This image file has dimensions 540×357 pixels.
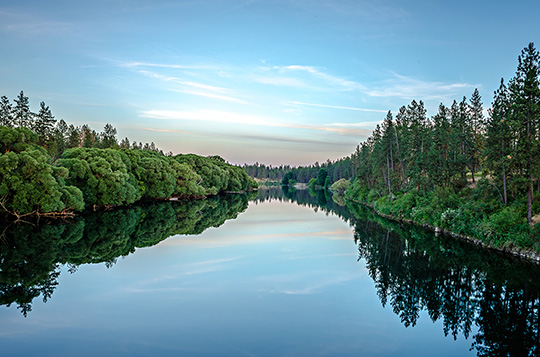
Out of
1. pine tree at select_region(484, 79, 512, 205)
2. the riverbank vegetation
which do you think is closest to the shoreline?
the riverbank vegetation

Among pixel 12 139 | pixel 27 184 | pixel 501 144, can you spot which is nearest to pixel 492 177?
pixel 501 144

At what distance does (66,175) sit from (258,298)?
3539 cm

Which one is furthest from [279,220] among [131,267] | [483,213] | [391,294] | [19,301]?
[19,301]

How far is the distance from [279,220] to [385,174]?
2747cm

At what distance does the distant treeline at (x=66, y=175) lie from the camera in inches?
1483

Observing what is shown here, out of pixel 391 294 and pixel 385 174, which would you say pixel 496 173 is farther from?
pixel 385 174

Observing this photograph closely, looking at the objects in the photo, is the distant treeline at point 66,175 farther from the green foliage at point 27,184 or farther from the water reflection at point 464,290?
the water reflection at point 464,290

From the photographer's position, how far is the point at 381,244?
31.4m

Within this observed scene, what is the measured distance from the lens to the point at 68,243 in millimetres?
28250

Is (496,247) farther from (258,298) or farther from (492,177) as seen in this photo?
(258,298)

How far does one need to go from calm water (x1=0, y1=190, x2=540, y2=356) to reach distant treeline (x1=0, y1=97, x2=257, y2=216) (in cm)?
722

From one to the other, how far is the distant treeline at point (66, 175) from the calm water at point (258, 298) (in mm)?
7223

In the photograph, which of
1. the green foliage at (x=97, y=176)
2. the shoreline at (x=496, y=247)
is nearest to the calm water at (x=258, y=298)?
the shoreline at (x=496, y=247)

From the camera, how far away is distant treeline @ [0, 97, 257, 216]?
124ft
